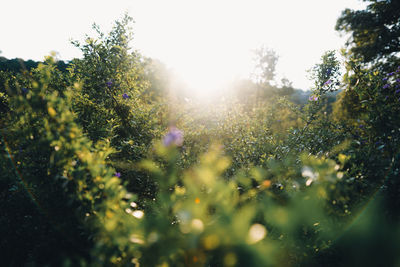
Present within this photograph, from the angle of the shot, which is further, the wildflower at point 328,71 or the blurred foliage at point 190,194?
the wildflower at point 328,71

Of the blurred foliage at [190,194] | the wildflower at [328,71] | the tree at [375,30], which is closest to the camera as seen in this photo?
the blurred foliage at [190,194]

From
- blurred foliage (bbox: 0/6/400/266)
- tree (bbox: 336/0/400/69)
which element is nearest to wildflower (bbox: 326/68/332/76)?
blurred foliage (bbox: 0/6/400/266)

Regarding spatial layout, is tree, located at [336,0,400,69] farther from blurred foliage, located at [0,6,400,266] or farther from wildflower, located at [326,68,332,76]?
blurred foliage, located at [0,6,400,266]

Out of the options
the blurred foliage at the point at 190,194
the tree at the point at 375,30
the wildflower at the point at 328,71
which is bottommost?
the blurred foliage at the point at 190,194

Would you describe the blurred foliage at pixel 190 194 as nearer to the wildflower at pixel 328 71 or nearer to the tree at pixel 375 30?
the wildflower at pixel 328 71

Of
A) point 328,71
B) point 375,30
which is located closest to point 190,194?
point 328,71

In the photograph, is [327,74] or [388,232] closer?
[388,232]

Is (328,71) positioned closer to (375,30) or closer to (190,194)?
(190,194)

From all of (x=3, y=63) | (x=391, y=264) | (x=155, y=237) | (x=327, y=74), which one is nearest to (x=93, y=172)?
(x=155, y=237)

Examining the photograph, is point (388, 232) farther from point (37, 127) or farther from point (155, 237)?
point (37, 127)

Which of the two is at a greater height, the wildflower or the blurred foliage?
the wildflower

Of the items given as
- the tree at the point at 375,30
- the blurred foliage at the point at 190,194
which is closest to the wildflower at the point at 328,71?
the blurred foliage at the point at 190,194

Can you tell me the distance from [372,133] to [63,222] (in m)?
3.60

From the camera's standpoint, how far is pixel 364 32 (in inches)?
426
